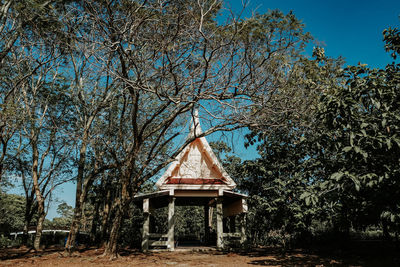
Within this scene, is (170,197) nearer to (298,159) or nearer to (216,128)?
(216,128)

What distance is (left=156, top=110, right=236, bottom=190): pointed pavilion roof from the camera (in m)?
12.7

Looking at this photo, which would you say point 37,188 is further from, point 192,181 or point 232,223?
point 232,223

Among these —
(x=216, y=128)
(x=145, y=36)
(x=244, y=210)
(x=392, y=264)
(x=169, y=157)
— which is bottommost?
(x=392, y=264)

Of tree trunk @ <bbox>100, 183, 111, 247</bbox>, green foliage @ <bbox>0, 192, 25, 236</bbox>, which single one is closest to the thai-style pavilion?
tree trunk @ <bbox>100, 183, 111, 247</bbox>

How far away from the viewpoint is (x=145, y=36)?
8.26 meters

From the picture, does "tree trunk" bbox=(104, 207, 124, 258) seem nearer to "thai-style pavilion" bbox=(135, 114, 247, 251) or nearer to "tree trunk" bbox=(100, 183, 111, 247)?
"thai-style pavilion" bbox=(135, 114, 247, 251)

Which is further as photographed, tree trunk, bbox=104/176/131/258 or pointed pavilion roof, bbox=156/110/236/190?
pointed pavilion roof, bbox=156/110/236/190

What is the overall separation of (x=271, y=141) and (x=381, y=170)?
7.14 m

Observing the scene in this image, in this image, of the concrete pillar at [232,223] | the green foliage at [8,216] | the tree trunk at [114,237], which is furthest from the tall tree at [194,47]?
the green foliage at [8,216]

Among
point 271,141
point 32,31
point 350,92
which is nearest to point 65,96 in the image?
point 32,31

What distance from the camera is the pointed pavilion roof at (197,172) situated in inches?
500

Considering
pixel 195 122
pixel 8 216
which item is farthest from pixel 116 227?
pixel 8 216

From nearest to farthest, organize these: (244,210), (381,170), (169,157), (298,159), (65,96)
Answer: (381,170) < (169,157) < (298,159) < (244,210) < (65,96)

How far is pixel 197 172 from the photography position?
44.5 feet
